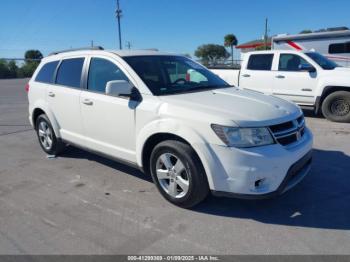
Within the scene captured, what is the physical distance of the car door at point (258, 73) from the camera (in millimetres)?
8945

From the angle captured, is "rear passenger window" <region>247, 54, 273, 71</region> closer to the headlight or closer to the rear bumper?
the rear bumper

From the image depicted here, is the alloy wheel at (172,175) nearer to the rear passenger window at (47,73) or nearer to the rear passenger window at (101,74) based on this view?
the rear passenger window at (101,74)

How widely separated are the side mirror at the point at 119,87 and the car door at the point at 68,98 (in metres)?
1.06

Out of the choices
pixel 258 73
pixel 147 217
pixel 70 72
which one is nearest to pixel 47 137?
pixel 70 72

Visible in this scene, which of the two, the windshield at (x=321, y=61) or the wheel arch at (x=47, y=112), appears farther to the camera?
the windshield at (x=321, y=61)

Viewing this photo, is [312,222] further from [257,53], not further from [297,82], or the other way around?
[257,53]

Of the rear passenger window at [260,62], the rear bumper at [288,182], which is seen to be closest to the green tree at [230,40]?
the rear passenger window at [260,62]

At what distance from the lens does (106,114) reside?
4164 mm

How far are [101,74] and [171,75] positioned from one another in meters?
0.96

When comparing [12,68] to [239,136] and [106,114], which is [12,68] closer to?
[106,114]

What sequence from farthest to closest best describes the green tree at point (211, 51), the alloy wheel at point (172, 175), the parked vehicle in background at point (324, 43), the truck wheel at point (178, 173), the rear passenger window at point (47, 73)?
the green tree at point (211, 51), the parked vehicle in background at point (324, 43), the rear passenger window at point (47, 73), the alloy wheel at point (172, 175), the truck wheel at point (178, 173)

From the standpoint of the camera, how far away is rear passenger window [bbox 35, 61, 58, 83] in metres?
5.33

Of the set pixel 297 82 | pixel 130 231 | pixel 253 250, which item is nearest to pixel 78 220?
pixel 130 231

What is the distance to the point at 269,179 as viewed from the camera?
3141mm
